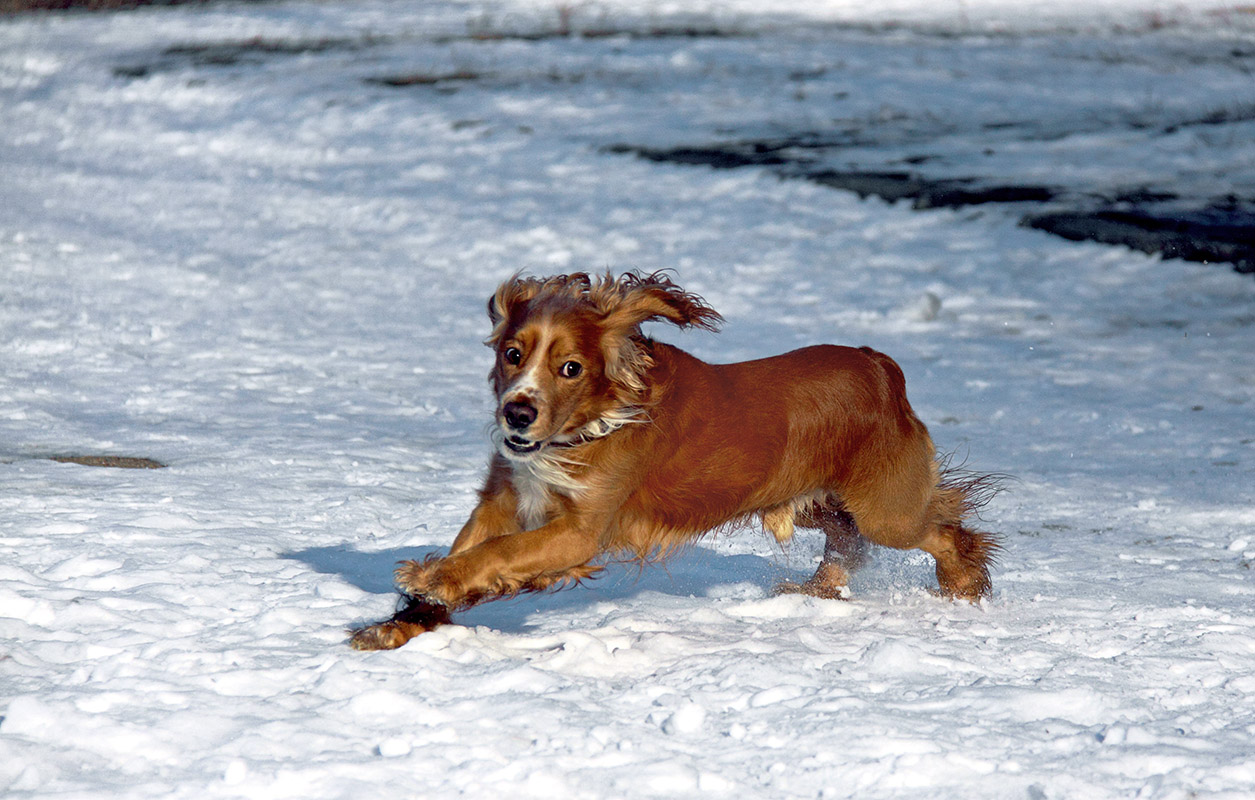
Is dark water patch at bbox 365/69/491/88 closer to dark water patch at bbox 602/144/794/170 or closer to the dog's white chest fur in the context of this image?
dark water patch at bbox 602/144/794/170

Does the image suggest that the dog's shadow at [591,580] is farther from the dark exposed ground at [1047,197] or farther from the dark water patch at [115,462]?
the dark exposed ground at [1047,197]

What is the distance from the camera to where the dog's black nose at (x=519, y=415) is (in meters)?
3.15

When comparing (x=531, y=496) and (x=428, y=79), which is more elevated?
→ (x=428, y=79)

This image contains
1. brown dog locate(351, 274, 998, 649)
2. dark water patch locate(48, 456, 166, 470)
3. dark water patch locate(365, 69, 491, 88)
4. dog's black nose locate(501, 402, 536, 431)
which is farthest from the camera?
dark water patch locate(365, 69, 491, 88)

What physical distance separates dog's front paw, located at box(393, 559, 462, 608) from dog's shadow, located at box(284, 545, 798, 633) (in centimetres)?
40

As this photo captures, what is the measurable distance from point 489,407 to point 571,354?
3.18 metres

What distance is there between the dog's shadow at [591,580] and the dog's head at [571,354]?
2.04 ft

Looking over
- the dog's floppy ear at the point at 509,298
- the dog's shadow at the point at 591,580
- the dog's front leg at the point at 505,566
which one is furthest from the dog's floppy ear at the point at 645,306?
the dog's shadow at the point at 591,580

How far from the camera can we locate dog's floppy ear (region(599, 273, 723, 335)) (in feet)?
11.2

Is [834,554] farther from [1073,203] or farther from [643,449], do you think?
[1073,203]

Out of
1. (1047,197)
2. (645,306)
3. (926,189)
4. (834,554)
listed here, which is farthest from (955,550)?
(926,189)

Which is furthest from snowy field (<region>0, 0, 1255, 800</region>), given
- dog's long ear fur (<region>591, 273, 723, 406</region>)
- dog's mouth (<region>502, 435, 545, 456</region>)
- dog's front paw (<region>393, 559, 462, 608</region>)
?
dog's long ear fur (<region>591, 273, 723, 406</region>)

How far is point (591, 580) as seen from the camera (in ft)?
13.3

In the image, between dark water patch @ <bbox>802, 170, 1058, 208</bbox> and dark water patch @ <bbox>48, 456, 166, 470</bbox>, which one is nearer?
dark water patch @ <bbox>48, 456, 166, 470</bbox>
